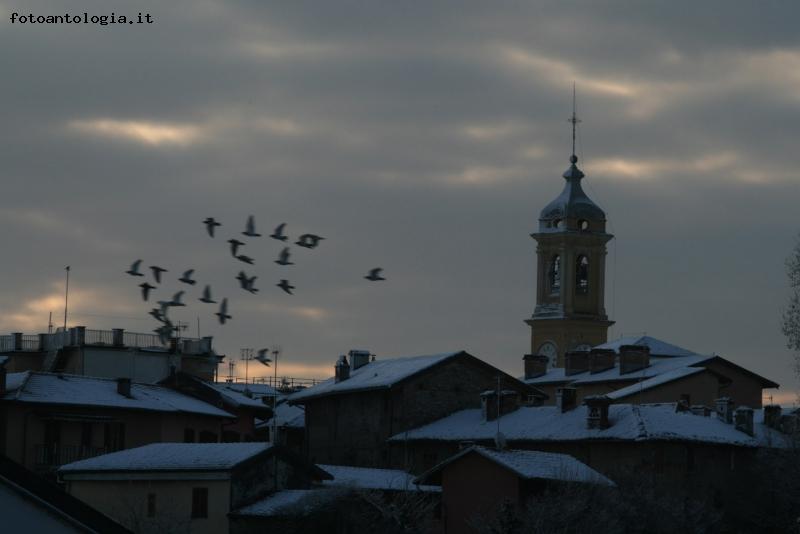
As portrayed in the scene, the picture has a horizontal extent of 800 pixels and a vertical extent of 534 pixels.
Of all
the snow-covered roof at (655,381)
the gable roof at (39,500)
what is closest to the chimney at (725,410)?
the snow-covered roof at (655,381)

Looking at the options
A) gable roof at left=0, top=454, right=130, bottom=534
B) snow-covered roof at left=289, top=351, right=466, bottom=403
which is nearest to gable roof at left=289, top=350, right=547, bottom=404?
snow-covered roof at left=289, top=351, right=466, bottom=403

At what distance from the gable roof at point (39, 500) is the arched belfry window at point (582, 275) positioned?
101269mm

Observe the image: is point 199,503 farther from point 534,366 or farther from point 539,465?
point 534,366

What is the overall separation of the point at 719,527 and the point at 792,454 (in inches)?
163

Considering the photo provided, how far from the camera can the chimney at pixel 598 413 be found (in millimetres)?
63125

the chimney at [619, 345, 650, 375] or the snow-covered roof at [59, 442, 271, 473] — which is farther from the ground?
the chimney at [619, 345, 650, 375]

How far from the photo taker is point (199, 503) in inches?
2149

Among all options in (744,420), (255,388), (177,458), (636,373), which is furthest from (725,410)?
(255,388)

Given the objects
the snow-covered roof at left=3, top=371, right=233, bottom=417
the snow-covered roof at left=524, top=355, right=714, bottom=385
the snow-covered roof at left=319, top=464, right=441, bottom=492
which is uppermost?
the snow-covered roof at left=524, top=355, right=714, bottom=385

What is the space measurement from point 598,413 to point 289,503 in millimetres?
15180

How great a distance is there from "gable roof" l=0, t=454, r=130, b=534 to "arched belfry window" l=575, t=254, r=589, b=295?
101 metres

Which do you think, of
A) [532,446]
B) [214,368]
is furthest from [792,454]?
[214,368]

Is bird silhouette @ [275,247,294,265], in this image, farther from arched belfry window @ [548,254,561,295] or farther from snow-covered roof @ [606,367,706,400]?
arched belfry window @ [548,254,561,295]

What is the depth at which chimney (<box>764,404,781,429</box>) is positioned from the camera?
226 feet
